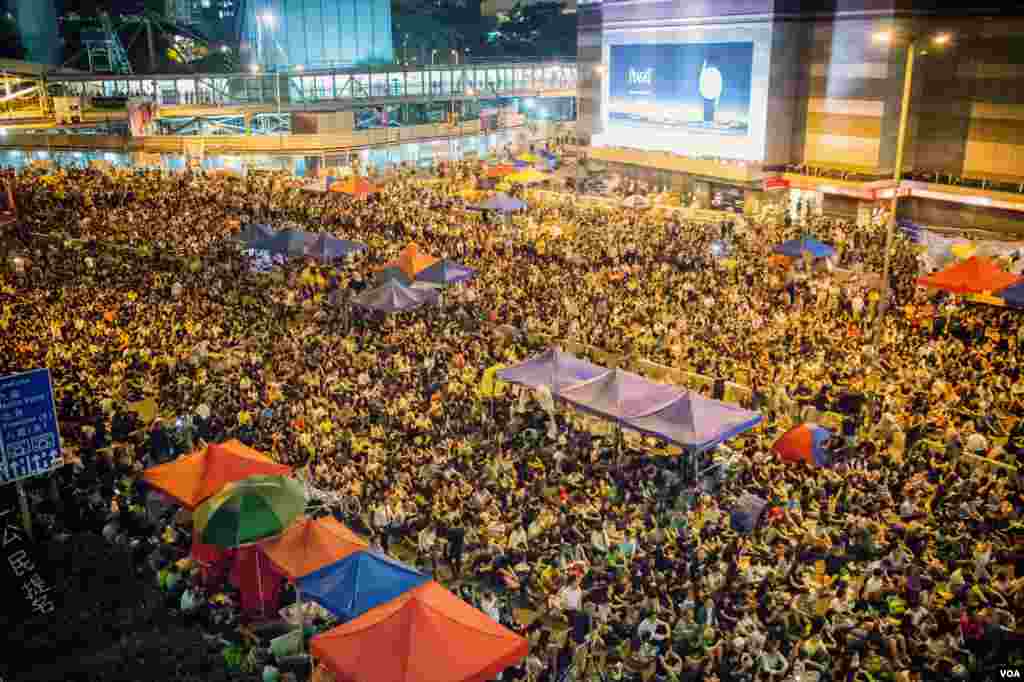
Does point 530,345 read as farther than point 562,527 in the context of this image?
Yes

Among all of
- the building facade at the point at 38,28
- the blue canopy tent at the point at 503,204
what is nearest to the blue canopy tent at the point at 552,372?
the blue canopy tent at the point at 503,204

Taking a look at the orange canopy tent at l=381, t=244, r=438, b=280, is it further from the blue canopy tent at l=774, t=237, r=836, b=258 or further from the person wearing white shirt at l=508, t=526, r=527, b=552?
the person wearing white shirt at l=508, t=526, r=527, b=552

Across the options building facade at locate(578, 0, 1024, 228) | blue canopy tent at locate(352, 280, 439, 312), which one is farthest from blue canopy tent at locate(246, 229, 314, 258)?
building facade at locate(578, 0, 1024, 228)

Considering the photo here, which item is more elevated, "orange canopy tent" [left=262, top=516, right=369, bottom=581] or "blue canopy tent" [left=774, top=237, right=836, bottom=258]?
"blue canopy tent" [left=774, top=237, right=836, bottom=258]

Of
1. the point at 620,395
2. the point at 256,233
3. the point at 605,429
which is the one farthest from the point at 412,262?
the point at 620,395

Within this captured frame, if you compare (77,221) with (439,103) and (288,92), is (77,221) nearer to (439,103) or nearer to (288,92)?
(288,92)

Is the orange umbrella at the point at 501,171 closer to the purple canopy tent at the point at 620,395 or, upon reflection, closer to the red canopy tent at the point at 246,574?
the purple canopy tent at the point at 620,395

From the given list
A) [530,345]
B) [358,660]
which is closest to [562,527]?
[358,660]
